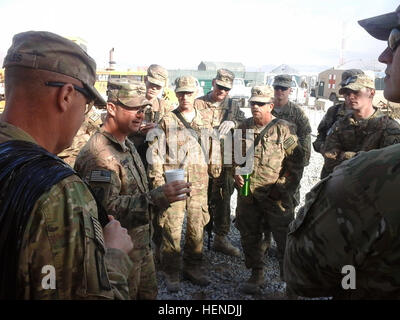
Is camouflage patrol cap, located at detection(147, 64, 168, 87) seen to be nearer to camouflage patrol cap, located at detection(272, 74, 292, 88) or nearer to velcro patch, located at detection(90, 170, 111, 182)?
camouflage patrol cap, located at detection(272, 74, 292, 88)

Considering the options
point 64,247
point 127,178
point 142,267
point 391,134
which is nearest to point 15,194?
point 64,247

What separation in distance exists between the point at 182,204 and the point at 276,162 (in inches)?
50.7

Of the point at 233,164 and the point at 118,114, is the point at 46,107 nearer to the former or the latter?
the point at 118,114

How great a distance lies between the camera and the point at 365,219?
1077 mm

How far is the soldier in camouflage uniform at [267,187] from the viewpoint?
13.2 ft

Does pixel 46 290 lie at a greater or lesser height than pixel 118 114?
lesser

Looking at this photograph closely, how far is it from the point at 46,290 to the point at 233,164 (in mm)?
3880

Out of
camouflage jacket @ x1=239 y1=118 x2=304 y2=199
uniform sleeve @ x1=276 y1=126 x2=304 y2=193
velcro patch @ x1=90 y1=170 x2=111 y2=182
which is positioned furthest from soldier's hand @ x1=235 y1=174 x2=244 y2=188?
velcro patch @ x1=90 y1=170 x2=111 y2=182

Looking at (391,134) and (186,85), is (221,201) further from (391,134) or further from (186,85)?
(391,134)

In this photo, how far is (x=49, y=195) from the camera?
1.06 metres

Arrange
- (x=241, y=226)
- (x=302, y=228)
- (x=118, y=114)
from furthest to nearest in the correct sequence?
(x=241, y=226)
(x=118, y=114)
(x=302, y=228)

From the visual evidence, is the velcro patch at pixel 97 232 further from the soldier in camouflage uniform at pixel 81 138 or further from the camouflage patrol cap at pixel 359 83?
the camouflage patrol cap at pixel 359 83

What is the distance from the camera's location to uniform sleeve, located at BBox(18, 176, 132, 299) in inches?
40.9
